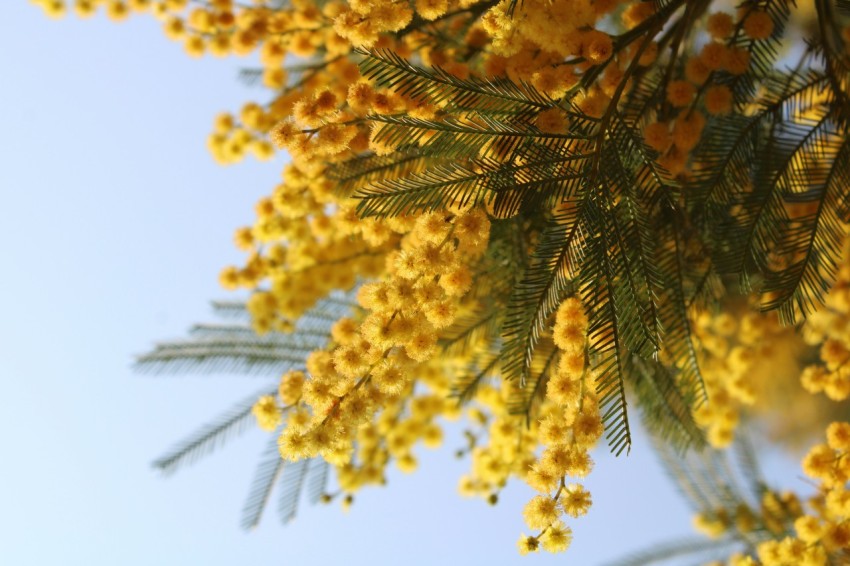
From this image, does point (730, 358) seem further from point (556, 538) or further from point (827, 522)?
point (556, 538)

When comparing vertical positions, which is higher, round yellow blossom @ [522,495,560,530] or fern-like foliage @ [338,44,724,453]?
fern-like foliage @ [338,44,724,453]

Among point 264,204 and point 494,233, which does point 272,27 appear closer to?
point 264,204

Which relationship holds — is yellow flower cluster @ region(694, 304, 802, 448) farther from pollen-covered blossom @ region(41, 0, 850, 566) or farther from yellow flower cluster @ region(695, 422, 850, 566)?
yellow flower cluster @ region(695, 422, 850, 566)

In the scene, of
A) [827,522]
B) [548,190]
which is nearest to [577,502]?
[548,190]

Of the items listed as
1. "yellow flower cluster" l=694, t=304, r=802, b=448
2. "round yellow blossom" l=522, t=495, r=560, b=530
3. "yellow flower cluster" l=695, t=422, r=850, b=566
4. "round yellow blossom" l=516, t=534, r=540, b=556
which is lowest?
"round yellow blossom" l=516, t=534, r=540, b=556

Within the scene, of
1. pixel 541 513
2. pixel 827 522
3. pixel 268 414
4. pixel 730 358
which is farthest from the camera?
pixel 730 358

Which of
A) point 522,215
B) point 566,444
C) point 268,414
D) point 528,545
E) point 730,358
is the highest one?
point 730,358

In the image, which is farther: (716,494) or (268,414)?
(716,494)

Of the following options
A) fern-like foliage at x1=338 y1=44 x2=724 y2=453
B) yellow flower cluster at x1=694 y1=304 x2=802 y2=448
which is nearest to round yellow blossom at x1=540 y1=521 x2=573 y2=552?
fern-like foliage at x1=338 y1=44 x2=724 y2=453

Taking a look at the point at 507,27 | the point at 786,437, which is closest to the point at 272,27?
the point at 507,27

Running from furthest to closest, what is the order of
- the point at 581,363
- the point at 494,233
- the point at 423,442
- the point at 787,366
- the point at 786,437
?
the point at 786,437
the point at 787,366
the point at 423,442
the point at 494,233
the point at 581,363

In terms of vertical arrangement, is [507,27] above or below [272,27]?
below
